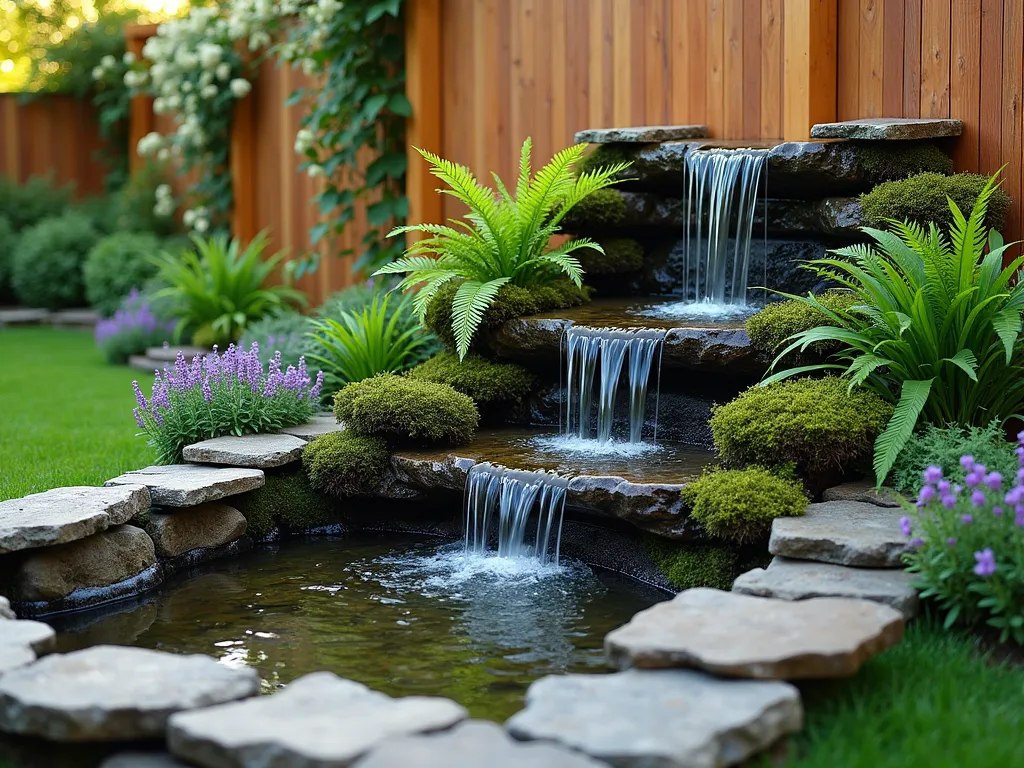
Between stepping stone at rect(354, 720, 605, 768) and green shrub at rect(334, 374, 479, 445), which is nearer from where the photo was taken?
stepping stone at rect(354, 720, 605, 768)

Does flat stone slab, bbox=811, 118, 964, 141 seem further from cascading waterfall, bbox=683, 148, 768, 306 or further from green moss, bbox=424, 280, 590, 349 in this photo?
green moss, bbox=424, 280, 590, 349

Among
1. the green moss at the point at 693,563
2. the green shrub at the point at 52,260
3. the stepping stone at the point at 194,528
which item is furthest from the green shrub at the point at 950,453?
the green shrub at the point at 52,260

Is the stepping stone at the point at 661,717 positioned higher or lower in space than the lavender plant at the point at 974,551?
lower

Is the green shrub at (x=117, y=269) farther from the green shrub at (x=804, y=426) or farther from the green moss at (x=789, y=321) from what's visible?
the green shrub at (x=804, y=426)

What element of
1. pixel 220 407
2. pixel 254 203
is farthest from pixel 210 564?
pixel 254 203

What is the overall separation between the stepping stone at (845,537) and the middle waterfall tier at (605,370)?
4.79ft

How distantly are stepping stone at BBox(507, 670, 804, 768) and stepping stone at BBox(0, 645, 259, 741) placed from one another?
0.94m

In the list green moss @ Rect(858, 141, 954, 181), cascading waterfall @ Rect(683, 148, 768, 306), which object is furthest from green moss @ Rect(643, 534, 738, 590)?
green moss @ Rect(858, 141, 954, 181)

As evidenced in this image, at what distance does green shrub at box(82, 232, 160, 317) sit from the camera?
1224cm

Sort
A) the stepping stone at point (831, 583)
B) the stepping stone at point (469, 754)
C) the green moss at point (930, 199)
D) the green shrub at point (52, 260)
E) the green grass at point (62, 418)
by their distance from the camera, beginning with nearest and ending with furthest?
1. the stepping stone at point (469, 754)
2. the stepping stone at point (831, 583)
3. the green moss at point (930, 199)
4. the green grass at point (62, 418)
5. the green shrub at point (52, 260)

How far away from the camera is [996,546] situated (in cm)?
400

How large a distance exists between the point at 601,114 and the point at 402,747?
5.79 metres

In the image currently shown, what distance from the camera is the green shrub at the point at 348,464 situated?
6.16 meters

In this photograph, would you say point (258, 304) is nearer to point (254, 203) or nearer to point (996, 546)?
point (254, 203)
